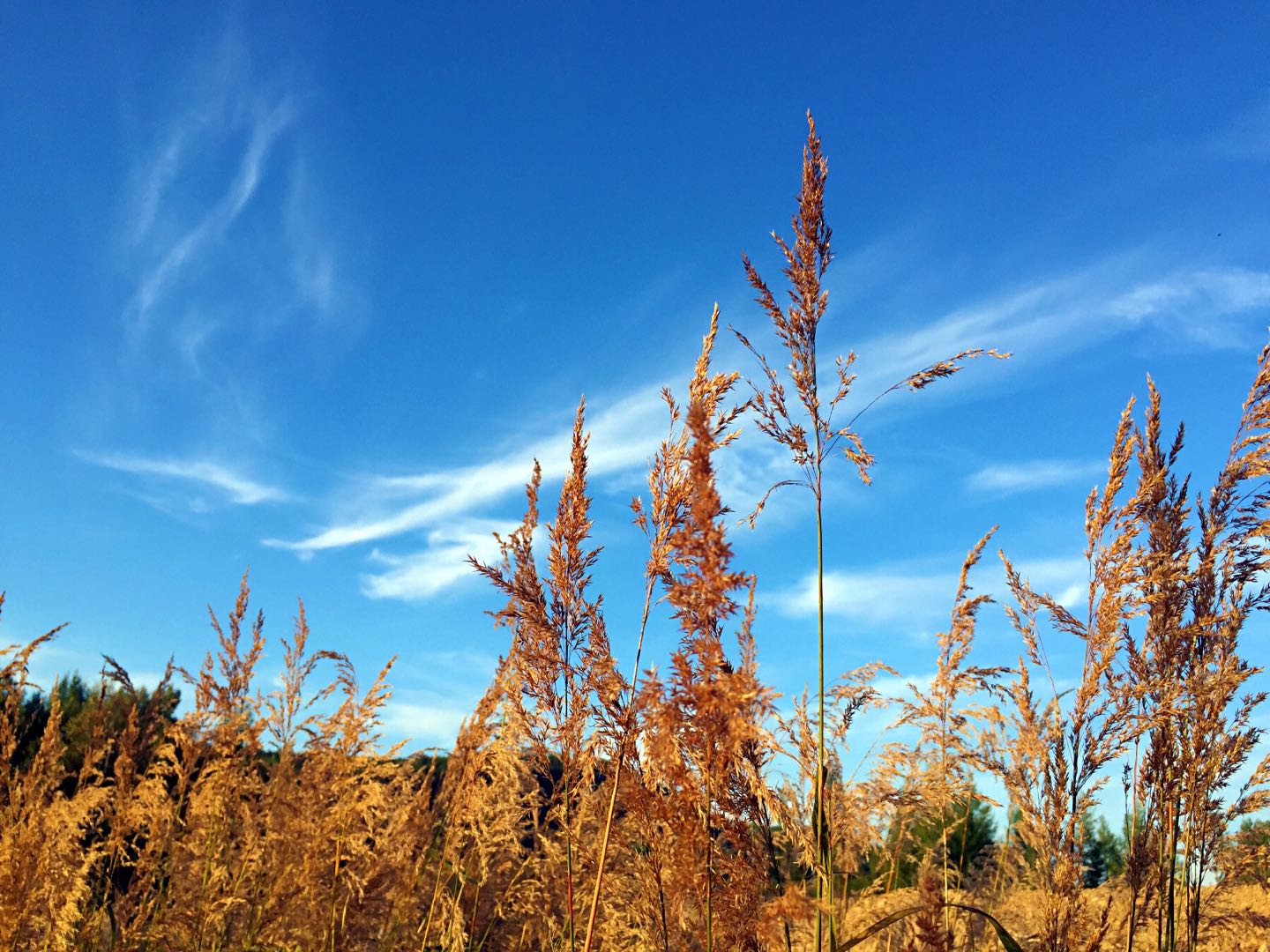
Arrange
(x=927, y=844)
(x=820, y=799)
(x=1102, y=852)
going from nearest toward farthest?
(x=820, y=799) < (x=927, y=844) < (x=1102, y=852)

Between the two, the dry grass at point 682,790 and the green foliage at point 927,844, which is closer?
the dry grass at point 682,790

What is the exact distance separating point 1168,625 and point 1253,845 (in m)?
1.35

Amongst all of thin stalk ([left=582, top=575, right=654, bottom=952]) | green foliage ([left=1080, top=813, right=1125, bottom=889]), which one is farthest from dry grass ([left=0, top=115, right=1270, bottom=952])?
green foliage ([left=1080, top=813, right=1125, bottom=889])

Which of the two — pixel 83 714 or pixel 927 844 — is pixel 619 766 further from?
pixel 83 714

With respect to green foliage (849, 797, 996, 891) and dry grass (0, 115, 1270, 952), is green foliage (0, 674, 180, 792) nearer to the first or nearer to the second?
dry grass (0, 115, 1270, 952)

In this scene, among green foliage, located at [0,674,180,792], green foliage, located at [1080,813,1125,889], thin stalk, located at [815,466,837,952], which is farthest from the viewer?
green foliage, located at [1080,813,1125,889]

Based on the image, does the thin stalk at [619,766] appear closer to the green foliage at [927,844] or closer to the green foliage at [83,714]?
the green foliage at [927,844]

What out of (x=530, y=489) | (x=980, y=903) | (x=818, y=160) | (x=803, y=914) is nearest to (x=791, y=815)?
(x=803, y=914)

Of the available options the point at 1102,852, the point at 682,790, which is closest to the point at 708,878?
the point at 682,790

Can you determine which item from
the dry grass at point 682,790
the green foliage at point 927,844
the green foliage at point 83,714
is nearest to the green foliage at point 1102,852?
the green foliage at point 927,844

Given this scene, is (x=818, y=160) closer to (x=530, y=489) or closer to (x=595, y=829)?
(x=530, y=489)

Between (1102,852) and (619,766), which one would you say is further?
(1102,852)

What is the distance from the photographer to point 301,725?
5605 mm

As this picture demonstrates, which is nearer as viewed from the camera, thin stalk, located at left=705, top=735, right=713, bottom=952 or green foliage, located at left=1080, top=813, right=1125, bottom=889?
thin stalk, located at left=705, top=735, right=713, bottom=952
